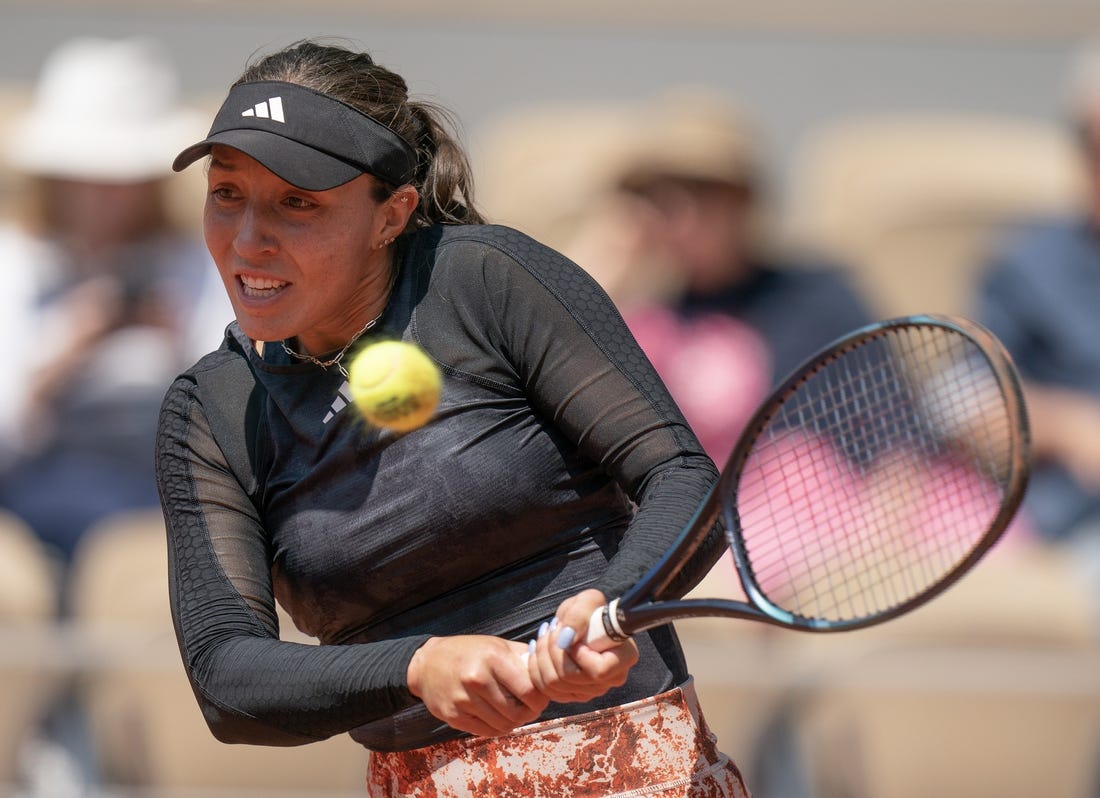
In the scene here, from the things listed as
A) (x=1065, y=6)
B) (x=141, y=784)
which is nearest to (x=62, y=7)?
(x=141, y=784)

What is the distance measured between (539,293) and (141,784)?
270 centimetres

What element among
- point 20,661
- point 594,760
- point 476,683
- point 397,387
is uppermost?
point 397,387

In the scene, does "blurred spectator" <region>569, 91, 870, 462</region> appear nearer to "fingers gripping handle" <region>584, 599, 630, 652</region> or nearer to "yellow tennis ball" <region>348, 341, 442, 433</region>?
"yellow tennis ball" <region>348, 341, 442, 433</region>

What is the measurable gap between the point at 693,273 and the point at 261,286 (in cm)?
288

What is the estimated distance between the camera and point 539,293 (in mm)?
1815

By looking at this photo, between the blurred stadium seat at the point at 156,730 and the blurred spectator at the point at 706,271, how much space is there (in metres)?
1.34

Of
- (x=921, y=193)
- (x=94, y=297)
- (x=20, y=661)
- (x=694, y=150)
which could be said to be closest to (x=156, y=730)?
(x=20, y=661)

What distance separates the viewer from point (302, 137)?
5.77 ft

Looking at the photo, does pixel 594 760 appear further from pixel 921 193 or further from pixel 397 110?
pixel 921 193

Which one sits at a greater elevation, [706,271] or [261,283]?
[261,283]

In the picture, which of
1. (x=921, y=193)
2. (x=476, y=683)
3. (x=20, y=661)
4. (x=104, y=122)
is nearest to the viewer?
(x=476, y=683)

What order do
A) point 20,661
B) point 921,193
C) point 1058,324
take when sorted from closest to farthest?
point 20,661 → point 1058,324 → point 921,193

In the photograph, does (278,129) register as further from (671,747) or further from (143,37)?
(143,37)

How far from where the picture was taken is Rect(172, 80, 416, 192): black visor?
175cm
